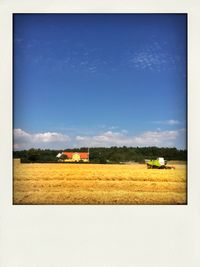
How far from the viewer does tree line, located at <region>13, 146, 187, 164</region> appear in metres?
2.85

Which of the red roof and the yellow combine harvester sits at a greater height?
the red roof

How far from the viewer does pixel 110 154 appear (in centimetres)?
287

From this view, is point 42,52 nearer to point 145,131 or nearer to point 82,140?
point 82,140

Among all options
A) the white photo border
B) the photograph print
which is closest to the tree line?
the photograph print

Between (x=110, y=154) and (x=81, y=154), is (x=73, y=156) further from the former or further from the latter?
(x=110, y=154)

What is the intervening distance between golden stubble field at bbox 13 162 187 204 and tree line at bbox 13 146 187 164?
4 centimetres

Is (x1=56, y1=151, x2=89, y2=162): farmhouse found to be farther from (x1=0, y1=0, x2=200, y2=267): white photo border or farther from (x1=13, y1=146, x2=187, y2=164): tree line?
(x1=0, y1=0, x2=200, y2=267): white photo border

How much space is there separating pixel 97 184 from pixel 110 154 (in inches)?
8.2

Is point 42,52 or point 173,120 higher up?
point 42,52

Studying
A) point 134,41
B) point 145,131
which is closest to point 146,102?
point 145,131
